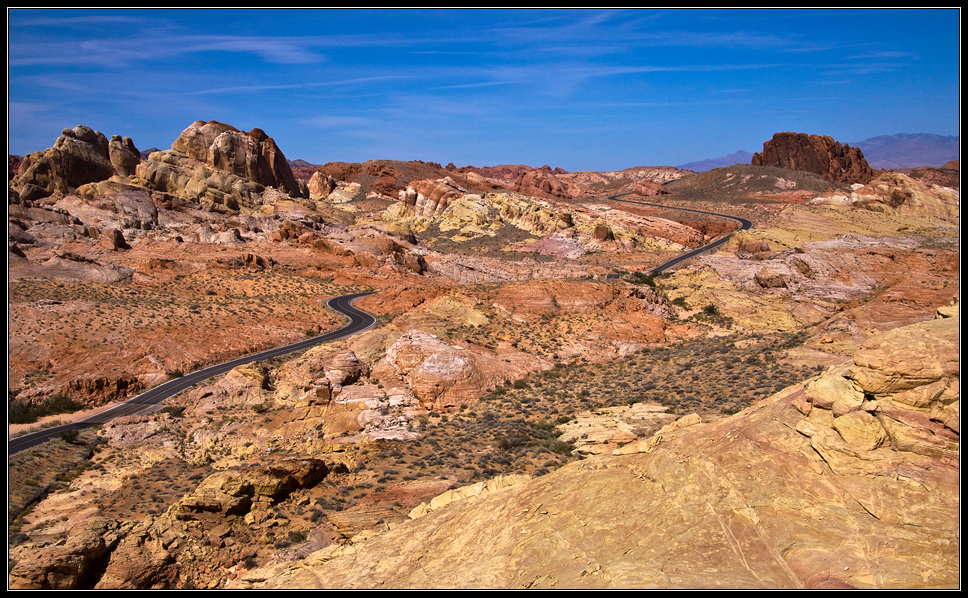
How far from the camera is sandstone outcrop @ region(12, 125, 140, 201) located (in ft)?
264

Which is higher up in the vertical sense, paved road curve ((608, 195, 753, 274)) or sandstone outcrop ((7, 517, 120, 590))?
paved road curve ((608, 195, 753, 274))

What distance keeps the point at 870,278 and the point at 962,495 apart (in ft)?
189

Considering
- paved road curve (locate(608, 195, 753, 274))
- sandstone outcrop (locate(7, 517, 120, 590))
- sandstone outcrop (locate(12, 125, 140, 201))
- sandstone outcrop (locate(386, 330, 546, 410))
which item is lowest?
sandstone outcrop (locate(7, 517, 120, 590))

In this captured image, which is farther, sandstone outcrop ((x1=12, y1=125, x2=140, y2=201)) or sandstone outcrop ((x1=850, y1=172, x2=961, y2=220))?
sandstone outcrop ((x1=850, y1=172, x2=961, y2=220))

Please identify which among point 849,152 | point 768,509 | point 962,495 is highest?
point 849,152

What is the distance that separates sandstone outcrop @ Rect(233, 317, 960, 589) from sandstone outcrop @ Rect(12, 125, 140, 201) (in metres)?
94.2

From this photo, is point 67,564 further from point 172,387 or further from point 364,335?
point 364,335

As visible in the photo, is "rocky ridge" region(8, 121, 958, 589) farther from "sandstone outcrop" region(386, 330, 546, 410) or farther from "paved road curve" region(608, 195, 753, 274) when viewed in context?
"paved road curve" region(608, 195, 753, 274)

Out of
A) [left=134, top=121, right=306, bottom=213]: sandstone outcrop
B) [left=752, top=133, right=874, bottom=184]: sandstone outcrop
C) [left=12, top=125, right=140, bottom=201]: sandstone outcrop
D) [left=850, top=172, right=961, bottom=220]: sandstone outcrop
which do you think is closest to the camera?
[left=12, top=125, right=140, bottom=201]: sandstone outcrop

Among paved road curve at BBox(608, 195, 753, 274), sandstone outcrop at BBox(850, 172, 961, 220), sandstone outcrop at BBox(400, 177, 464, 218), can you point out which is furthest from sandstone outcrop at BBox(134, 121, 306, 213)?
sandstone outcrop at BBox(850, 172, 961, 220)

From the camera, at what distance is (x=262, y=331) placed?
42656 mm

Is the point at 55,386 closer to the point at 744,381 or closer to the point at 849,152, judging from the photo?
the point at 744,381

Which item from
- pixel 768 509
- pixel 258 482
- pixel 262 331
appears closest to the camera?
pixel 768 509

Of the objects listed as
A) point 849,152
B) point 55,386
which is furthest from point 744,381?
point 849,152
